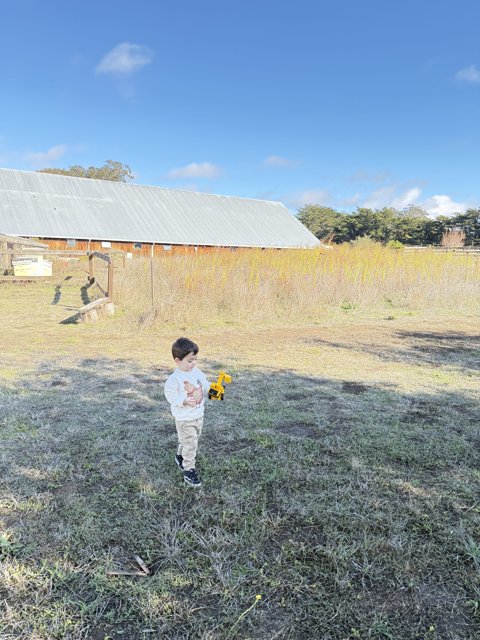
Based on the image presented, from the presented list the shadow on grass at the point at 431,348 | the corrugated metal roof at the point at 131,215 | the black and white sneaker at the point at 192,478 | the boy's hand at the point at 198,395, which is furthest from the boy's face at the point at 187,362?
the corrugated metal roof at the point at 131,215

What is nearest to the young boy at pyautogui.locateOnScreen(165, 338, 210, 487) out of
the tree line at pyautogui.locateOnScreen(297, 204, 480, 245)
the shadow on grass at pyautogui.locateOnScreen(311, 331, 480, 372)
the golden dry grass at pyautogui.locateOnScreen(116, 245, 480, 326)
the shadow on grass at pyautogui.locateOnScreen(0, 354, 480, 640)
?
the shadow on grass at pyautogui.locateOnScreen(0, 354, 480, 640)

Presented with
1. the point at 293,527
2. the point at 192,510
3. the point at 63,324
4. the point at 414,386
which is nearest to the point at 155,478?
the point at 192,510

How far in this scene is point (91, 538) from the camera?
2143mm

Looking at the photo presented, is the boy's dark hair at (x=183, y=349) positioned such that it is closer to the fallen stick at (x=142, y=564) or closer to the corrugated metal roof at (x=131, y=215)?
the fallen stick at (x=142, y=564)

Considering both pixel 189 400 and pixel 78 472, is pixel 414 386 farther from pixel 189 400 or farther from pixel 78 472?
pixel 78 472

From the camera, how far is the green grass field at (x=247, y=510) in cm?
173

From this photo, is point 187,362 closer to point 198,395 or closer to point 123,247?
point 198,395

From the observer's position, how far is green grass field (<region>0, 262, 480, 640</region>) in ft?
5.69

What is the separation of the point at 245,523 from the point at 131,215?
29.6m

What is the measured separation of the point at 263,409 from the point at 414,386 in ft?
6.43

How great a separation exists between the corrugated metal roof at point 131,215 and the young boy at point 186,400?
2179 centimetres

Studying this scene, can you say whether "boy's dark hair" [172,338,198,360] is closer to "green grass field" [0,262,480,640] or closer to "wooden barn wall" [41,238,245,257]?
"green grass field" [0,262,480,640]

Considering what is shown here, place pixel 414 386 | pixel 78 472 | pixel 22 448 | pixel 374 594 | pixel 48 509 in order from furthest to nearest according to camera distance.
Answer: pixel 414 386 < pixel 22 448 < pixel 78 472 < pixel 48 509 < pixel 374 594

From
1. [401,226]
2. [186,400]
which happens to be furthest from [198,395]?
[401,226]
